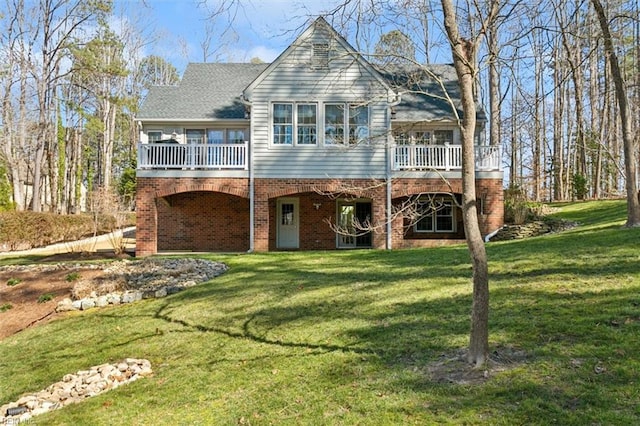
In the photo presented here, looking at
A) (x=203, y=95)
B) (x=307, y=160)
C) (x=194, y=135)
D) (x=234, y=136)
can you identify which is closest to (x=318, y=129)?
(x=307, y=160)

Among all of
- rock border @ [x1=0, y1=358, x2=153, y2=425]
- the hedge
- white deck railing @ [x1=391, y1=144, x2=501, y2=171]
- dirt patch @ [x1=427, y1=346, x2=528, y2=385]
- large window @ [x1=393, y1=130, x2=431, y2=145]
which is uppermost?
large window @ [x1=393, y1=130, x2=431, y2=145]

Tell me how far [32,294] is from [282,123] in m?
9.46

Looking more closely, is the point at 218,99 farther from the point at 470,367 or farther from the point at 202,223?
the point at 470,367

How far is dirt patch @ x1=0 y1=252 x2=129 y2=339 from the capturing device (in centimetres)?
894

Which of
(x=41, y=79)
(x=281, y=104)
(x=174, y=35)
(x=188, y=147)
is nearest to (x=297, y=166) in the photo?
(x=281, y=104)

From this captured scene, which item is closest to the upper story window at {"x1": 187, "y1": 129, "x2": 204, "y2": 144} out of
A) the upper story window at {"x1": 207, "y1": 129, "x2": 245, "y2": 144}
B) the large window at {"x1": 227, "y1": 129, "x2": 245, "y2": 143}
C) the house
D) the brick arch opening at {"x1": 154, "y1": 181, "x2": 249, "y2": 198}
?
the upper story window at {"x1": 207, "y1": 129, "x2": 245, "y2": 144}

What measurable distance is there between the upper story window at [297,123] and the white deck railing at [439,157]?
3.06 metres

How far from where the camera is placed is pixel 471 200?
14.1 ft

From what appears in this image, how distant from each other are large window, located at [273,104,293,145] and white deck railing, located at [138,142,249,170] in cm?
122

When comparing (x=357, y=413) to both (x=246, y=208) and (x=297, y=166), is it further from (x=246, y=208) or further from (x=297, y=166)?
(x=246, y=208)

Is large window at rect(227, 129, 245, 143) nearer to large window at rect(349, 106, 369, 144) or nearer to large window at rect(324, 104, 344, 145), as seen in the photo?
large window at rect(324, 104, 344, 145)

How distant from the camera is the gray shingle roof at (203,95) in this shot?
1767 cm

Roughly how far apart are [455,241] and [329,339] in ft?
39.6

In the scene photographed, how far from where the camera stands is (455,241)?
16625 mm
